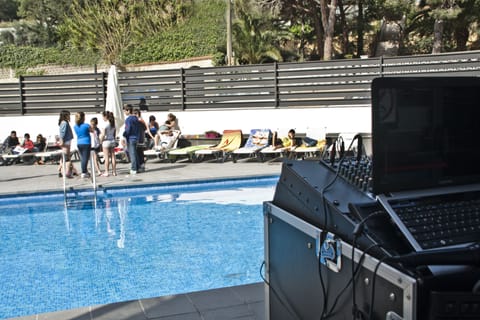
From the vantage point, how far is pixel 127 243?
20.4 ft

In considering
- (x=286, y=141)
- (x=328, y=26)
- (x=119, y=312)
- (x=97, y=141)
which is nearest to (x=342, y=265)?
(x=119, y=312)

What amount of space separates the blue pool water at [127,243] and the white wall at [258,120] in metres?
4.11

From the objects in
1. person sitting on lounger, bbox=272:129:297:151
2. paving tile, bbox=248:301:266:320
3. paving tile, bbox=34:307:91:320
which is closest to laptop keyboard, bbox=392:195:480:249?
paving tile, bbox=248:301:266:320

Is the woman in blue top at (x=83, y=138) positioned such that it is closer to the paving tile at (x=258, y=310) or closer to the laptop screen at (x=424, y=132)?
the paving tile at (x=258, y=310)

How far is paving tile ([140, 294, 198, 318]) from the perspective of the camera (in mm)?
3023

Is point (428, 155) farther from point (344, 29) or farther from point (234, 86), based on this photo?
point (344, 29)

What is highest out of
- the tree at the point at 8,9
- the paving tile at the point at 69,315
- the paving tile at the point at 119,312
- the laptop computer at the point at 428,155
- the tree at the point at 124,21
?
the tree at the point at 8,9

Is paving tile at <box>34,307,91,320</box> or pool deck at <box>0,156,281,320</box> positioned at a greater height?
pool deck at <box>0,156,281,320</box>

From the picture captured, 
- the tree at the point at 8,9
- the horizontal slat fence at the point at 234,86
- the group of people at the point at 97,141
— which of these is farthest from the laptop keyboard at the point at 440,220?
the tree at the point at 8,9

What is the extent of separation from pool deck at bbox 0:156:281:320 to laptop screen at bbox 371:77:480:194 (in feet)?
5.26

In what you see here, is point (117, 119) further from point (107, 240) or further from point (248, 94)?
point (107, 240)

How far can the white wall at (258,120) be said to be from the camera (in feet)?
42.4

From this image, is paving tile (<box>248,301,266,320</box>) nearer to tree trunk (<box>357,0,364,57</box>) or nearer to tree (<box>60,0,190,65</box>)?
tree trunk (<box>357,0,364,57</box>)

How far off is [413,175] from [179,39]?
24.9m
